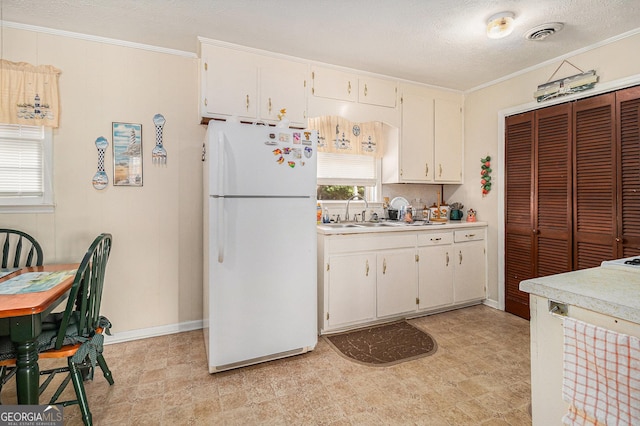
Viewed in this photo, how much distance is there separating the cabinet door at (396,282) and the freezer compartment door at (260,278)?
822 millimetres

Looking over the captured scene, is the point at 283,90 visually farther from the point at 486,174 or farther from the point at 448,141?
the point at 486,174

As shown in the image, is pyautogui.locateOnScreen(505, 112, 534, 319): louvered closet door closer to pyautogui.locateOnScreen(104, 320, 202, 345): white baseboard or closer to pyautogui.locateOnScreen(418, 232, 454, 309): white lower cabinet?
pyautogui.locateOnScreen(418, 232, 454, 309): white lower cabinet

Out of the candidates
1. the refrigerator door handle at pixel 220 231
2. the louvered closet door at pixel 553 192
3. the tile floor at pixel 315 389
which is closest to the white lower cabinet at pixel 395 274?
the tile floor at pixel 315 389

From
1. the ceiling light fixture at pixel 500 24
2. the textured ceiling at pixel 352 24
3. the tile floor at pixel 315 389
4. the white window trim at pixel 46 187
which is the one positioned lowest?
the tile floor at pixel 315 389

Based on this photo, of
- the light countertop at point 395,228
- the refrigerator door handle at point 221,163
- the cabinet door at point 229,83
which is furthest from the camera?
the light countertop at point 395,228

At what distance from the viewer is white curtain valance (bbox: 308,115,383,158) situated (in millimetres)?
3295

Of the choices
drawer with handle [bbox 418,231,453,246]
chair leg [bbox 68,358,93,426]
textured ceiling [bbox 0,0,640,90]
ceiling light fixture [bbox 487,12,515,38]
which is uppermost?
textured ceiling [bbox 0,0,640,90]

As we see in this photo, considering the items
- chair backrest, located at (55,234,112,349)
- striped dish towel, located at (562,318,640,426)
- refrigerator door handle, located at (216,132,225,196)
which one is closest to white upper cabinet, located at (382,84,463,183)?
refrigerator door handle, located at (216,132,225,196)

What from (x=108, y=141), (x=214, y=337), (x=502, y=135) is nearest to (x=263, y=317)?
(x=214, y=337)

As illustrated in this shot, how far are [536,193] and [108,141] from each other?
3957 millimetres

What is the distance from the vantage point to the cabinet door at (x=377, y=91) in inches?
130

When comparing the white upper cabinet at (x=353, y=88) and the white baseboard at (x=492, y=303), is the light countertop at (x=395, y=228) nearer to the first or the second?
the white baseboard at (x=492, y=303)

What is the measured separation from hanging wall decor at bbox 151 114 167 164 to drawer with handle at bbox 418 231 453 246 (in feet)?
8.32

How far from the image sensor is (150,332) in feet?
9.11
